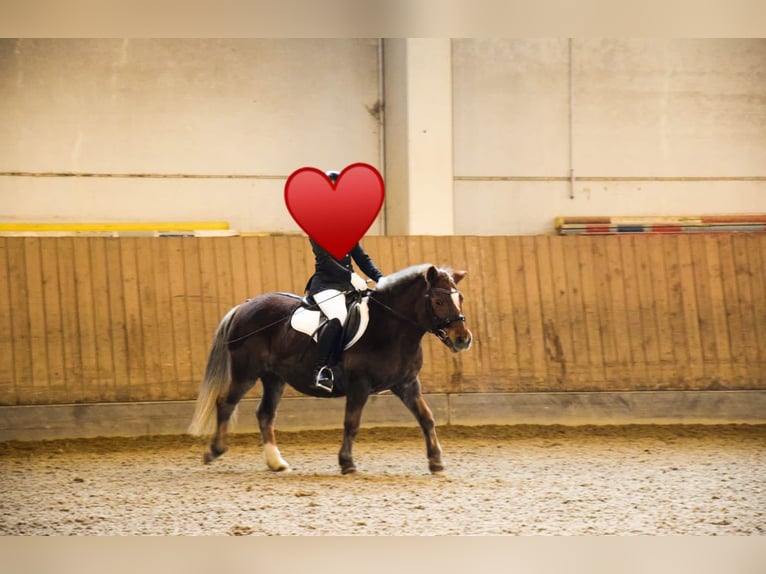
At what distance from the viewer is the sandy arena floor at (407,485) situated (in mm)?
4918

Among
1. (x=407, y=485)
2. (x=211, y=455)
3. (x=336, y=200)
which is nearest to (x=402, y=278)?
(x=336, y=200)

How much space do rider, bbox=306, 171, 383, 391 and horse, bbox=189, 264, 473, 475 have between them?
0.25 ft

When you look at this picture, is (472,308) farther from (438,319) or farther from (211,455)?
(211,455)

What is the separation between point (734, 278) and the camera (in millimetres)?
8117

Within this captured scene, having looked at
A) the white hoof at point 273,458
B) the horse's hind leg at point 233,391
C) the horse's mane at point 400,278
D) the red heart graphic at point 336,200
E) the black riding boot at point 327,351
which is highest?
the red heart graphic at point 336,200

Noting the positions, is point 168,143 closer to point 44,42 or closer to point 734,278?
point 44,42

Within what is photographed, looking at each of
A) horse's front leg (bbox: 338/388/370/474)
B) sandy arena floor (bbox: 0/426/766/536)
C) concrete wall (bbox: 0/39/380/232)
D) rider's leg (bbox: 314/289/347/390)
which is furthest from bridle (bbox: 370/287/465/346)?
concrete wall (bbox: 0/39/380/232)

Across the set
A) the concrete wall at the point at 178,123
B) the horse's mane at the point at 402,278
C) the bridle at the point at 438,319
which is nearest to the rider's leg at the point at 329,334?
the horse's mane at the point at 402,278

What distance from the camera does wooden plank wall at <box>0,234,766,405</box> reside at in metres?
7.65

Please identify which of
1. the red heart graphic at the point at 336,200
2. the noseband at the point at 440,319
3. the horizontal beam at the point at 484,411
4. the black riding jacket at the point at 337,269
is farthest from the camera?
the horizontal beam at the point at 484,411

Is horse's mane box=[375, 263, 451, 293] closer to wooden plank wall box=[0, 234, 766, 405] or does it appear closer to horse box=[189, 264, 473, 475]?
horse box=[189, 264, 473, 475]

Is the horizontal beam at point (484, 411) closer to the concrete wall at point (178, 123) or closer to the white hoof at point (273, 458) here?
the white hoof at point (273, 458)

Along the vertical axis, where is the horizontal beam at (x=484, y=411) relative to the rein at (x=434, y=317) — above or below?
below

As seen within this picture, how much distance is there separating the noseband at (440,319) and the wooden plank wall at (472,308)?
231 cm
